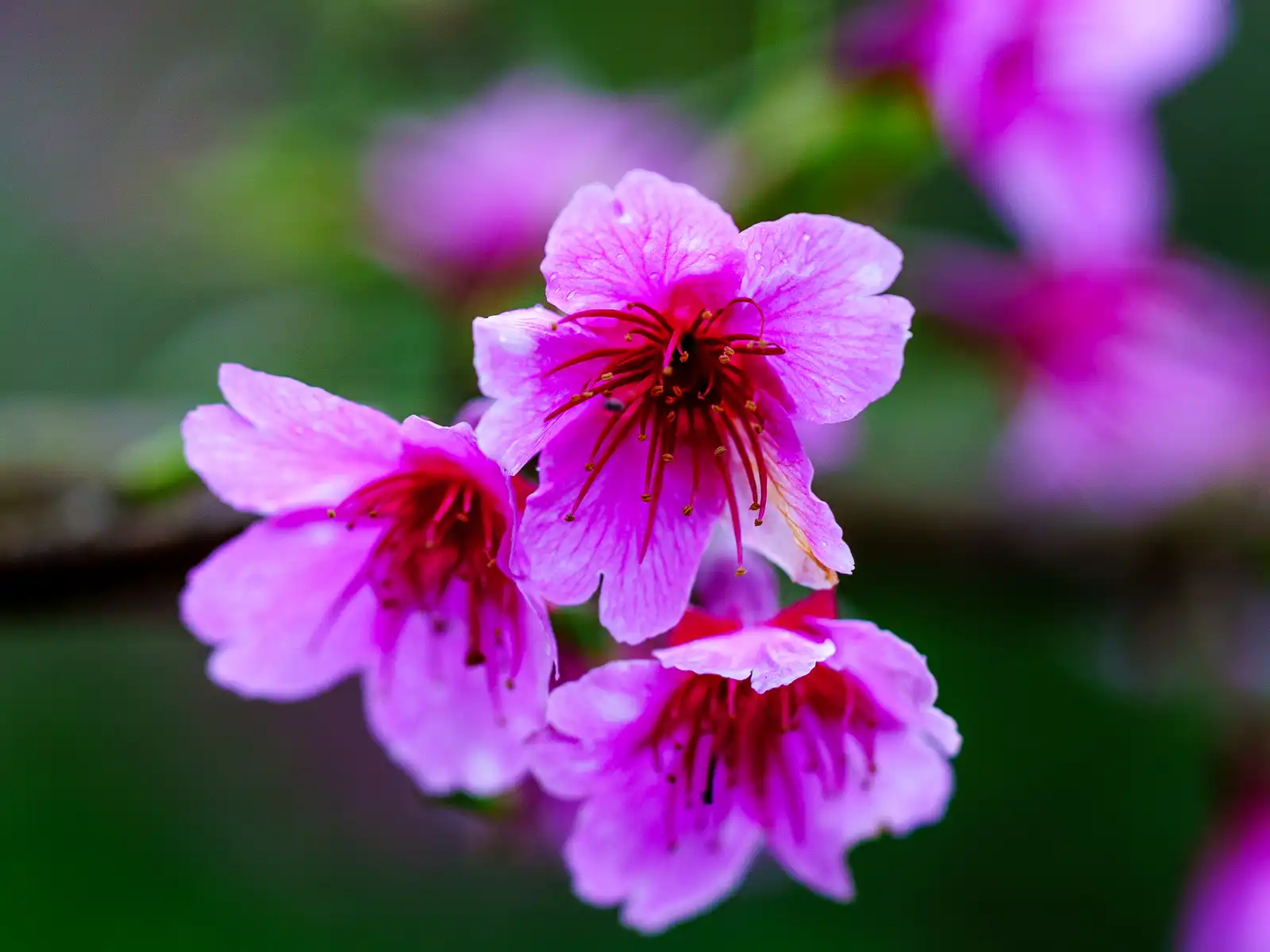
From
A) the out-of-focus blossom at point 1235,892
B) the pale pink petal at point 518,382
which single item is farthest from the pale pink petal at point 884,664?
the out-of-focus blossom at point 1235,892

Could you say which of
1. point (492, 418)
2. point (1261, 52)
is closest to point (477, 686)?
point (492, 418)

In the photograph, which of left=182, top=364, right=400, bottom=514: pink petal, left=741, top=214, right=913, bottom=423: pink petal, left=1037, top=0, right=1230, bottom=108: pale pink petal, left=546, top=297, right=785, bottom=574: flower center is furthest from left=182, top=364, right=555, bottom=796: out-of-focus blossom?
left=1037, top=0, right=1230, bottom=108: pale pink petal

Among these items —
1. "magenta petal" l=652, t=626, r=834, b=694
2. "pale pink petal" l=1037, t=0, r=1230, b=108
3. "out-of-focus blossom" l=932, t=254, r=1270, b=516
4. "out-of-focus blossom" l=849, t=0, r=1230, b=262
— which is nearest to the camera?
"magenta petal" l=652, t=626, r=834, b=694

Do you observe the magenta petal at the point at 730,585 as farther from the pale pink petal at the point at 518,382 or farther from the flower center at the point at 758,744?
the pale pink petal at the point at 518,382

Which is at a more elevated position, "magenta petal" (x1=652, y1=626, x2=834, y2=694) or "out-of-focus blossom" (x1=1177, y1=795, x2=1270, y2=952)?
"magenta petal" (x1=652, y1=626, x2=834, y2=694)

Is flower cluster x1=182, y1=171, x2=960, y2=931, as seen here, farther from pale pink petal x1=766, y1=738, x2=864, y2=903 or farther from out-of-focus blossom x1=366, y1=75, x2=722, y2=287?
out-of-focus blossom x1=366, y1=75, x2=722, y2=287

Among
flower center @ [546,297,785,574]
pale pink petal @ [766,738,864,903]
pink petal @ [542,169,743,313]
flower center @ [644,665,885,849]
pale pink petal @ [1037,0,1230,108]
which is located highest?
pale pink petal @ [1037,0,1230,108]
